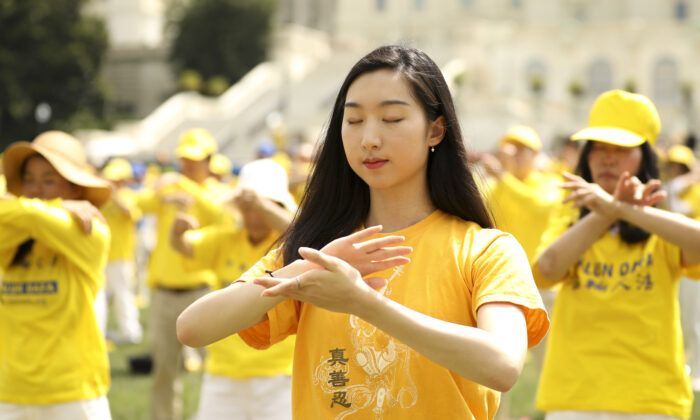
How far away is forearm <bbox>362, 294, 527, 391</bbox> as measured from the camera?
2332 mm

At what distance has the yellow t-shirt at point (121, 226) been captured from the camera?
12.0 m

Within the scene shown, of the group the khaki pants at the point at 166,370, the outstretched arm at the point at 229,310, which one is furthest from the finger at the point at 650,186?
the khaki pants at the point at 166,370

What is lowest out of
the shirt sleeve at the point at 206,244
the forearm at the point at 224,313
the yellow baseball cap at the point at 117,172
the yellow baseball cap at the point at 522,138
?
the yellow baseball cap at the point at 117,172

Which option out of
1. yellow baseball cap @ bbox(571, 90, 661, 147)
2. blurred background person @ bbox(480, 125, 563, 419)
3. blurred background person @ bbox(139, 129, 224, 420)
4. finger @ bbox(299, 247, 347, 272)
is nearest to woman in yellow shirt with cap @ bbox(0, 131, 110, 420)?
blurred background person @ bbox(139, 129, 224, 420)

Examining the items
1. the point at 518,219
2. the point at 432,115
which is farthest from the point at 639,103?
the point at 518,219

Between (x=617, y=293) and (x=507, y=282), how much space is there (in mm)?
1988

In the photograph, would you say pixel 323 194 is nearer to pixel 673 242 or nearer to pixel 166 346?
pixel 673 242

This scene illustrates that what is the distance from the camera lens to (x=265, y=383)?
5496 millimetres

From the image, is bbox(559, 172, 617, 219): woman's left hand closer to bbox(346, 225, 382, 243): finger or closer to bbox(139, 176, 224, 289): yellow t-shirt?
bbox(346, 225, 382, 243): finger

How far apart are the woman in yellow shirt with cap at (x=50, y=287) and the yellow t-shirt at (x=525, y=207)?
171 inches

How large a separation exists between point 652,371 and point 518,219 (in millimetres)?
4621

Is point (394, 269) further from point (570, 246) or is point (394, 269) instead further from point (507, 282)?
point (570, 246)

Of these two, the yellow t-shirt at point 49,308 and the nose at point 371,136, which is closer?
the nose at point 371,136

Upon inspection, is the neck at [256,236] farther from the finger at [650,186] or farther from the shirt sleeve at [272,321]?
the shirt sleeve at [272,321]
